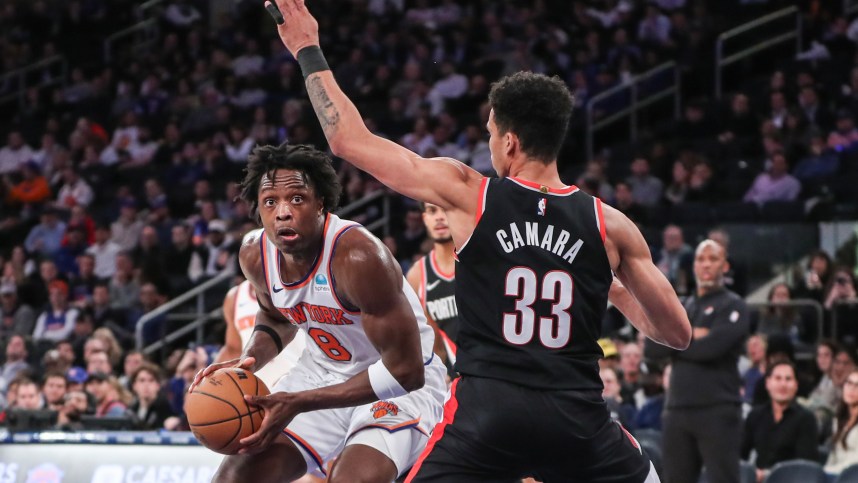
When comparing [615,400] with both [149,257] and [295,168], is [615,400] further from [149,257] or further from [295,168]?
[149,257]

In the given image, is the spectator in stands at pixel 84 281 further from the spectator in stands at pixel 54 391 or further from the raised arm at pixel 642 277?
the raised arm at pixel 642 277

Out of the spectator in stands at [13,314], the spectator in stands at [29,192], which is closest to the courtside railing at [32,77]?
the spectator in stands at [29,192]

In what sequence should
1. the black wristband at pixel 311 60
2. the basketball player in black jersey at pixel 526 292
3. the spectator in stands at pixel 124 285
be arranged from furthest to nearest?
the spectator in stands at pixel 124 285 < the black wristband at pixel 311 60 < the basketball player in black jersey at pixel 526 292

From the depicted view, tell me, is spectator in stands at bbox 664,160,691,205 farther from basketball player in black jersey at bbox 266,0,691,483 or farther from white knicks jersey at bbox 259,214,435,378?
basketball player in black jersey at bbox 266,0,691,483

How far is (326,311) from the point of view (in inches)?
197

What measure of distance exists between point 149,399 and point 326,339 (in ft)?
19.0

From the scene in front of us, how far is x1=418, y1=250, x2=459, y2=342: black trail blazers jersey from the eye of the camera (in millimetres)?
7145

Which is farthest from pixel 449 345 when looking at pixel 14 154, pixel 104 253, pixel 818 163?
pixel 14 154

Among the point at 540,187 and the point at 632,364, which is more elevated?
the point at 540,187

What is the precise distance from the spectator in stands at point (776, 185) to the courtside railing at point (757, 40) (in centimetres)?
312

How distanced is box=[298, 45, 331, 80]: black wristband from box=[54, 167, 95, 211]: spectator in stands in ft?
44.9

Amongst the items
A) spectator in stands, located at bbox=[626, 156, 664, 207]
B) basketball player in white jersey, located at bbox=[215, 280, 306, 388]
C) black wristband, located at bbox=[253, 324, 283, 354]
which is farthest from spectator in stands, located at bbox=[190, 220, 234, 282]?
black wristband, located at bbox=[253, 324, 283, 354]

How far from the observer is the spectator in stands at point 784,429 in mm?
8328

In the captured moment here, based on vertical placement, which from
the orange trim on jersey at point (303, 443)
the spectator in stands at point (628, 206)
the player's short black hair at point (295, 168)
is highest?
the spectator in stands at point (628, 206)
